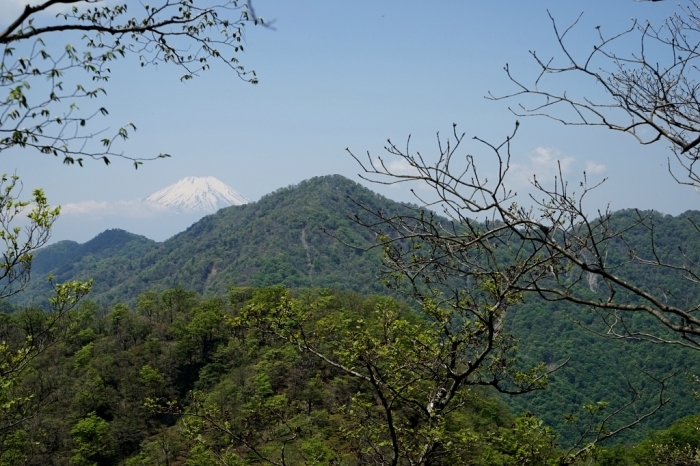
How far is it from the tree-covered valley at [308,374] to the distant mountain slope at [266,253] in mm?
716

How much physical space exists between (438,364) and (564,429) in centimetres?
6360

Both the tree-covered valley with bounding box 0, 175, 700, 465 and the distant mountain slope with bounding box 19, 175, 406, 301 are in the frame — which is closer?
the tree-covered valley with bounding box 0, 175, 700, 465

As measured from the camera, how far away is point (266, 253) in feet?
390

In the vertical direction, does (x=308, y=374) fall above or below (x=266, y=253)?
below

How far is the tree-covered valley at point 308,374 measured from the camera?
17.2 feet

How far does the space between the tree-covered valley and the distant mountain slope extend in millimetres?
716

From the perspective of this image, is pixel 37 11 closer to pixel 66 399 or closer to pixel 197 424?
pixel 197 424

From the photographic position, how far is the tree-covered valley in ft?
17.2

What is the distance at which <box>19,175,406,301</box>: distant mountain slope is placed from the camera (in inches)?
4294

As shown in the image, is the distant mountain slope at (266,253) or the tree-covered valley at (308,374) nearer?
the tree-covered valley at (308,374)

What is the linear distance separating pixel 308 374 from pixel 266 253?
88.0 metres

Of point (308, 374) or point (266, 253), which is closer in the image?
point (308, 374)

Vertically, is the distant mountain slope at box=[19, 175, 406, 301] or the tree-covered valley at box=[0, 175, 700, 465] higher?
the distant mountain slope at box=[19, 175, 406, 301]

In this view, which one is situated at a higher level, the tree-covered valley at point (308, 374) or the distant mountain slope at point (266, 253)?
the distant mountain slope at point (266, 253)
